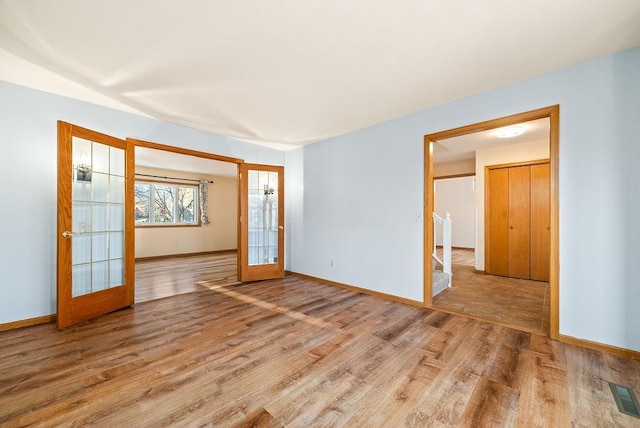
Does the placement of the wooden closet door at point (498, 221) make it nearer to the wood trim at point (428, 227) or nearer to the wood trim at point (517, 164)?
the wood trim at point (517, 164)

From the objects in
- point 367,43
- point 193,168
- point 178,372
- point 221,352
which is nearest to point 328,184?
point 367,43

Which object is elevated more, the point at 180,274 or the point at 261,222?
the point at 261,222

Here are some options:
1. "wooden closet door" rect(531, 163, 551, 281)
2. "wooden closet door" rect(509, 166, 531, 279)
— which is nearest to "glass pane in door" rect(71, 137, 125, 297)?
"wooden closet door" rect(509, 166, 531, 279)

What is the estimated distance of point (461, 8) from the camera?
1690 mm

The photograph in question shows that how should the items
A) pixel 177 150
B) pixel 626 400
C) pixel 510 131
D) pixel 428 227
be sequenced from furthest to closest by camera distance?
pixel 510 131 → pixel 177 150 → pixel 428 227 → pixel 626 400

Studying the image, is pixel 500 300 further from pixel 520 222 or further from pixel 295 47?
pixel 295 47

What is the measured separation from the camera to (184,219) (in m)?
7.68

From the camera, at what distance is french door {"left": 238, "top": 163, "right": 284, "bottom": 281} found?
15.0 ft

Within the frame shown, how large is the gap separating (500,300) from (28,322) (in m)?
5.60

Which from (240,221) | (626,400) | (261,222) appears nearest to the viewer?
(626,400)

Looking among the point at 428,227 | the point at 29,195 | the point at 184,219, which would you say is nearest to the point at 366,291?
the point at 428,227

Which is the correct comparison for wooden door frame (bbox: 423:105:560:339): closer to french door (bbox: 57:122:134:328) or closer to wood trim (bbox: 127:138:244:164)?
wood trim (bbox: 127:138:244:164)

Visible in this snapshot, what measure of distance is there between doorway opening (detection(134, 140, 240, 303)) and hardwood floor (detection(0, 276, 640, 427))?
2307 mm

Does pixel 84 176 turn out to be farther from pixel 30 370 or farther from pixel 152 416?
pixel 152 416
